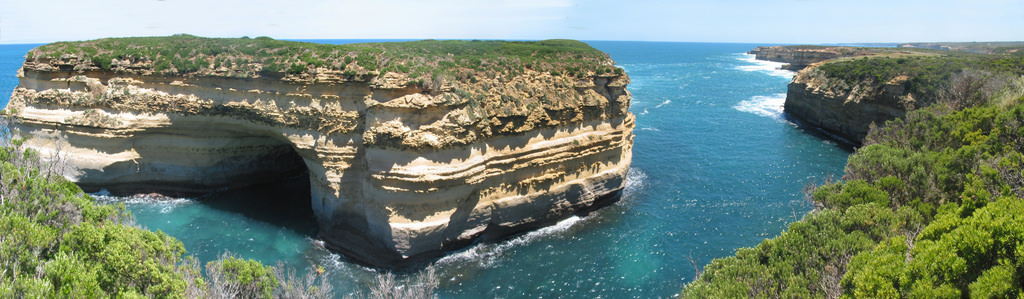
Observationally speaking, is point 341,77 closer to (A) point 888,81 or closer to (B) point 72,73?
(B) point 72,73

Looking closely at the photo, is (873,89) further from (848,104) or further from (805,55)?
(805,55)

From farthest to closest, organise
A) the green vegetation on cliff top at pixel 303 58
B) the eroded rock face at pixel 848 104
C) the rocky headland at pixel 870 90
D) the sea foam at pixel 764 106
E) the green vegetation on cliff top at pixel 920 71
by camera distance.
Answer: the sea foam at pixel 764 106 → the eroded rock face at pixel 848 104 → the rocky headland at pixel 870 90 → the green vegetation on cliff top at pixel 920 71 → the green vegetation on cliff top at pixel 303 58

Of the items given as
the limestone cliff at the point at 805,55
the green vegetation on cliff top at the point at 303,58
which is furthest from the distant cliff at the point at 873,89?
the limestone cliff at the point at 805,55

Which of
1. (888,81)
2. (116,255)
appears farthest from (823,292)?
(888,81)

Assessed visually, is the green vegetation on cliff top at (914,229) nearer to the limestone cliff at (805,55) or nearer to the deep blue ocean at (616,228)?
the deep blue ocean at (616,228)

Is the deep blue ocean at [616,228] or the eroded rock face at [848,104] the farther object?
the eroded rock face at [848,104]
